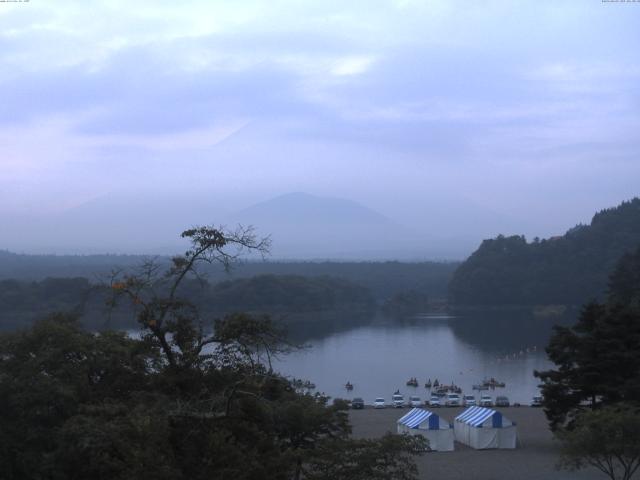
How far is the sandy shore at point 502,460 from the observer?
831 cm

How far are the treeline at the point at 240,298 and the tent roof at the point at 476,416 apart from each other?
675 inches

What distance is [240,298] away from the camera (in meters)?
35.3

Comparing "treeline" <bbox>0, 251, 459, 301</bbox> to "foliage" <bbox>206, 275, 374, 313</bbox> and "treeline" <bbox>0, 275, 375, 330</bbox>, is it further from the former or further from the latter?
"foliage" <bbox>206, 275, 374, 313</bbox>

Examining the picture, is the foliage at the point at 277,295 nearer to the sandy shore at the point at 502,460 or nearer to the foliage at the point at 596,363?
the sandy shore at the point at 502,460

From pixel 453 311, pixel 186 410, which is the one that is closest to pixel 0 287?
pixel 453 311

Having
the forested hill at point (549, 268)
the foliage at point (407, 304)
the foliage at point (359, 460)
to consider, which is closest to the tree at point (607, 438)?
the foliage at point (359, 460)

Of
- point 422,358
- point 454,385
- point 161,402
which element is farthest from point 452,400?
point 161,402

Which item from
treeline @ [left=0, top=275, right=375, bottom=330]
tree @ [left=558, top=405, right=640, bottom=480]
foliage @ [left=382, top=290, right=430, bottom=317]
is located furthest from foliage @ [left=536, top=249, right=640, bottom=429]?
foliage @ [left=382, top=290, right=430, bottom=317]

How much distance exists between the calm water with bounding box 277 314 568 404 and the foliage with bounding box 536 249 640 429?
620 cm

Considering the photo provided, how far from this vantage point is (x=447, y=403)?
14.2 metres

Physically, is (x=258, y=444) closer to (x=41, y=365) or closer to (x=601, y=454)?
(x=41, y=365)

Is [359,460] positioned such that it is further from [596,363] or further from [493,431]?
[493,431]

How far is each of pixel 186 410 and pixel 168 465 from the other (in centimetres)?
42

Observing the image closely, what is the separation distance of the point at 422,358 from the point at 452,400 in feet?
26.9
